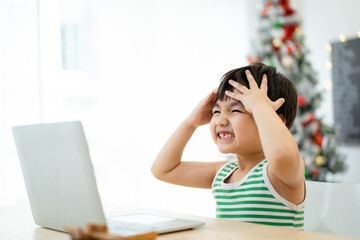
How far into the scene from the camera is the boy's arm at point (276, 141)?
1.20 metres

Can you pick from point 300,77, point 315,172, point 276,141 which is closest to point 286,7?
point 300,77

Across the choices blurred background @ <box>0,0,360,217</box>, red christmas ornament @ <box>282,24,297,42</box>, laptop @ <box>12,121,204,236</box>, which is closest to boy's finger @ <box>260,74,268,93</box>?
laptop @ <box>12,121,204,236</box>

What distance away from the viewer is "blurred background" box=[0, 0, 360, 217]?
9.99 feet

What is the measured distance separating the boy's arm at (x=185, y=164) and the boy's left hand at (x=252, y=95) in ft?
0.75

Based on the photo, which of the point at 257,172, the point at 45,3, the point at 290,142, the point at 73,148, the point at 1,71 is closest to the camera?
the point at 73,148

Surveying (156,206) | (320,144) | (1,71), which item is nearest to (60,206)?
(1,71)

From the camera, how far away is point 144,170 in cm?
367

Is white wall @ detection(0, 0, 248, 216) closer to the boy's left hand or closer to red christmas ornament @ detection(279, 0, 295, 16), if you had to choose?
red christmas ornament @ detection(279, 0, 295, 16)

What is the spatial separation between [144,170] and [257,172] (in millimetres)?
2331

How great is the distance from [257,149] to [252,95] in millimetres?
178

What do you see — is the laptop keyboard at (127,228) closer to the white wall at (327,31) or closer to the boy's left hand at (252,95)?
the boy's left hand at (252,95)

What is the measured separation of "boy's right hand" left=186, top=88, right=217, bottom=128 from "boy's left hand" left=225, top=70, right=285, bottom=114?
0.18 metres

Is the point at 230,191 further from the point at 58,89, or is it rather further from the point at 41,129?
the point at 58,89

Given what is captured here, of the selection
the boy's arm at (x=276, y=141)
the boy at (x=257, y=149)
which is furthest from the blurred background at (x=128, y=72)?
the boy's arm at (x=276, y=141)
